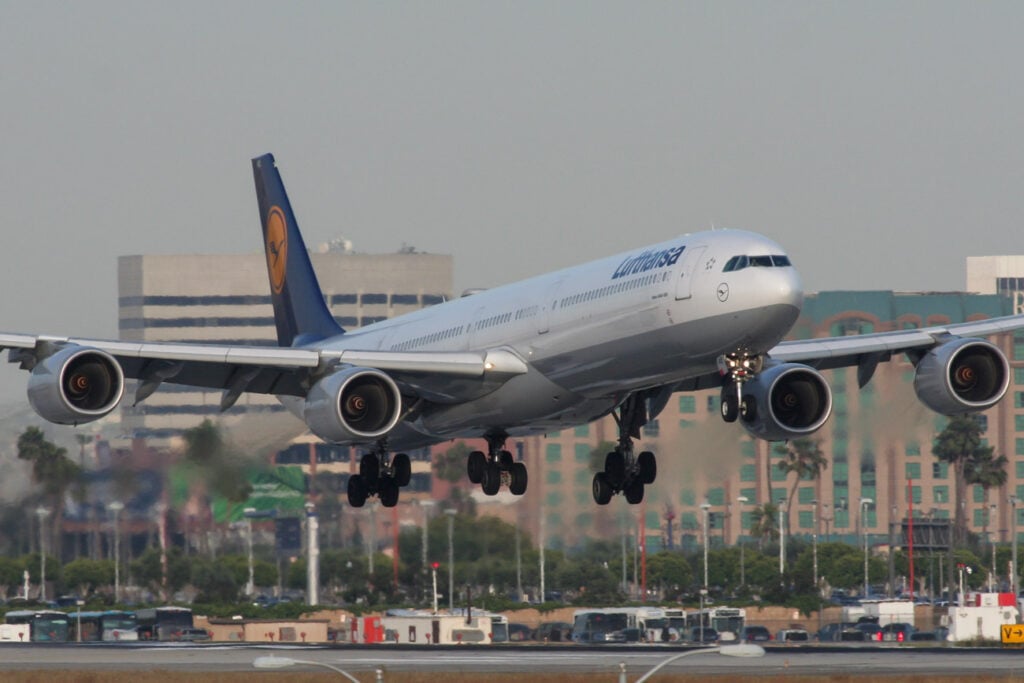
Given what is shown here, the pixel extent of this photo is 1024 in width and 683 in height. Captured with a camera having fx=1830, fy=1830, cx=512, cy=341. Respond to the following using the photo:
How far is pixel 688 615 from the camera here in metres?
86.9

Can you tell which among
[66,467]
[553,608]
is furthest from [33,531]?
[553,608]

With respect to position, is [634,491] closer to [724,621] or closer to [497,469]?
[497,469]

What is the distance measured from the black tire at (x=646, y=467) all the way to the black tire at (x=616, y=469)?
1.48 feet

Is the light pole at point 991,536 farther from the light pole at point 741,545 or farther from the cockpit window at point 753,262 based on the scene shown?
the cockpit window at point 753,262

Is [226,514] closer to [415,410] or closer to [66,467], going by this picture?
[66,467]

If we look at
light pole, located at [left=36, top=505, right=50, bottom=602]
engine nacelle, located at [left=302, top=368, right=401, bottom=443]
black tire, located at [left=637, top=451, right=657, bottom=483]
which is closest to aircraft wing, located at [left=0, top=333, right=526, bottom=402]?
engine nacelle, located at [left=302, top=368, right=401, bottom=443]

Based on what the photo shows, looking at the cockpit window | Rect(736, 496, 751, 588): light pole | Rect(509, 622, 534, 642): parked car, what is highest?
the cockpit window

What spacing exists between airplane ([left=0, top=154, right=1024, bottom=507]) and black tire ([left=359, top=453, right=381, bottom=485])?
0.07 metres

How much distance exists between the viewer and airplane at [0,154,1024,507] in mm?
41594

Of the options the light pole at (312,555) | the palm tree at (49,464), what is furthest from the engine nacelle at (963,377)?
the palm tree at (49,464)

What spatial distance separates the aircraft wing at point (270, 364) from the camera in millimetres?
46344

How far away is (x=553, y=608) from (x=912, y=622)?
17.5m

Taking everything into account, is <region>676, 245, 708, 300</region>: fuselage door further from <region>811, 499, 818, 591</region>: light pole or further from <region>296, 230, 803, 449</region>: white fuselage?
<region>811, 499, 818, 591</region>: light pole

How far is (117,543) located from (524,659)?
25.4 metres
